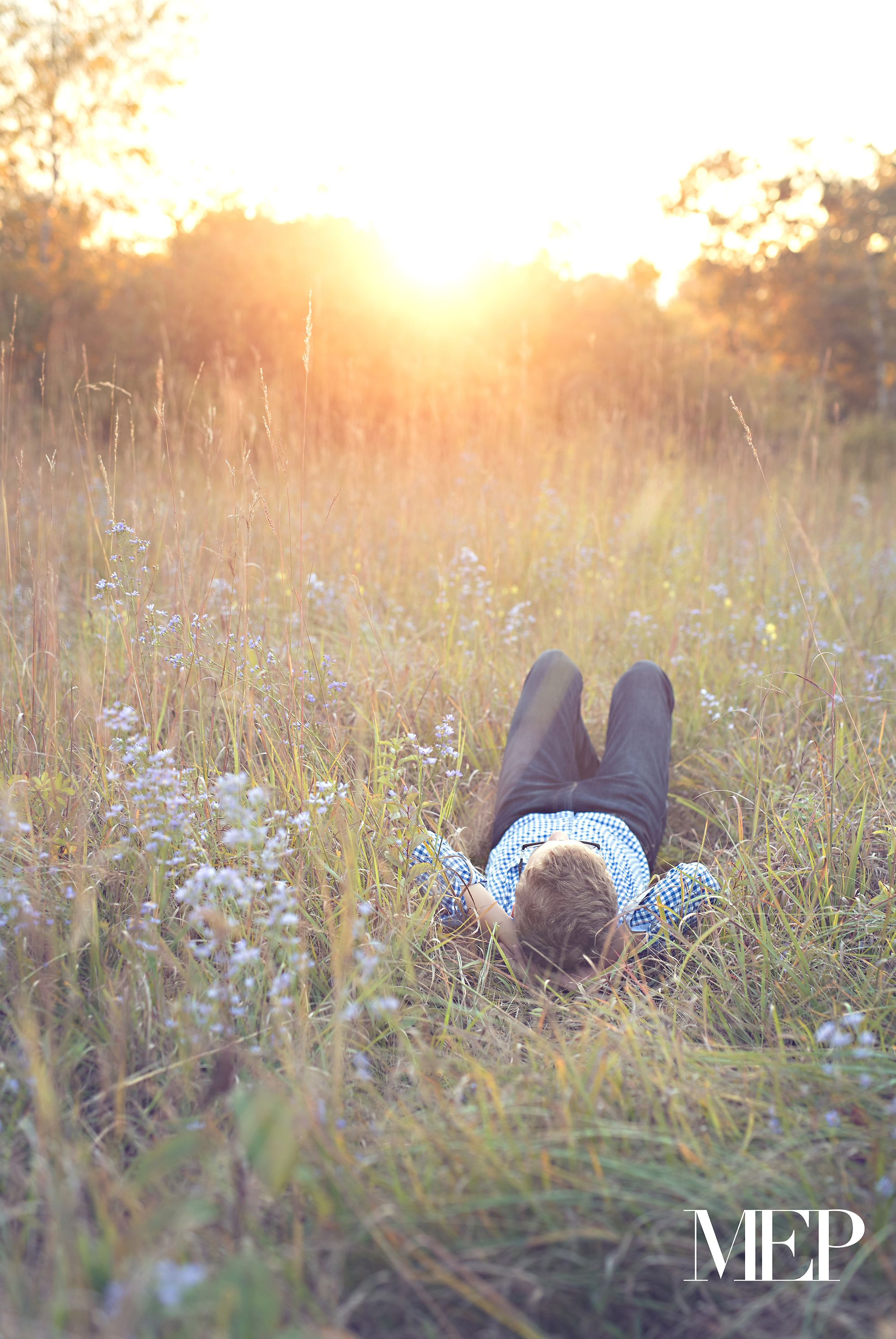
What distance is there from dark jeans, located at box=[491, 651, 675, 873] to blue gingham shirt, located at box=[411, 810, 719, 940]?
56 mm

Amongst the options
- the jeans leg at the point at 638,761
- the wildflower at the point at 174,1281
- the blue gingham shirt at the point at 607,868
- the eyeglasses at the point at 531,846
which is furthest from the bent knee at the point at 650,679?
the wildflower at the point at 174,1281

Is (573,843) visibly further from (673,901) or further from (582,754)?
(582,754)

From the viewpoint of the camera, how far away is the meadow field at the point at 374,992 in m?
1.03

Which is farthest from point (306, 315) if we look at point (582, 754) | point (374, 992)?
point (374, 992)

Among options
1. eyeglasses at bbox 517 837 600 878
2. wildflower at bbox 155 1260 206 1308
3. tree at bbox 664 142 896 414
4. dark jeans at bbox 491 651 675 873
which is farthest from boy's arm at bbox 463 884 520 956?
tree at bbox 664 142 896 414

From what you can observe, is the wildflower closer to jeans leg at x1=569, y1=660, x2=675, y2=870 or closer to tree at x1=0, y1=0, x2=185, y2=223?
jeans leg at x1=569, y1=660, x2=675, y2=870

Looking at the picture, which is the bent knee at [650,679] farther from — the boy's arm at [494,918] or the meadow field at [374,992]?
the boy's arm at [494,918]

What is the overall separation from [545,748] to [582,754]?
0.34 metres

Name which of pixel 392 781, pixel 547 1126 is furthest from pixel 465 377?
pixel 547 1126

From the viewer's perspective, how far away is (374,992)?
4.97 ft

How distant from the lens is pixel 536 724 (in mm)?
2709

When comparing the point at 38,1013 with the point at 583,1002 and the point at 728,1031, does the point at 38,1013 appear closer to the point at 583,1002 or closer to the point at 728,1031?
the point at 583,1002

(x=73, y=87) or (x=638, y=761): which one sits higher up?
(x=73, y=87)

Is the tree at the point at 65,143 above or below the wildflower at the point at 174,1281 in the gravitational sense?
above
